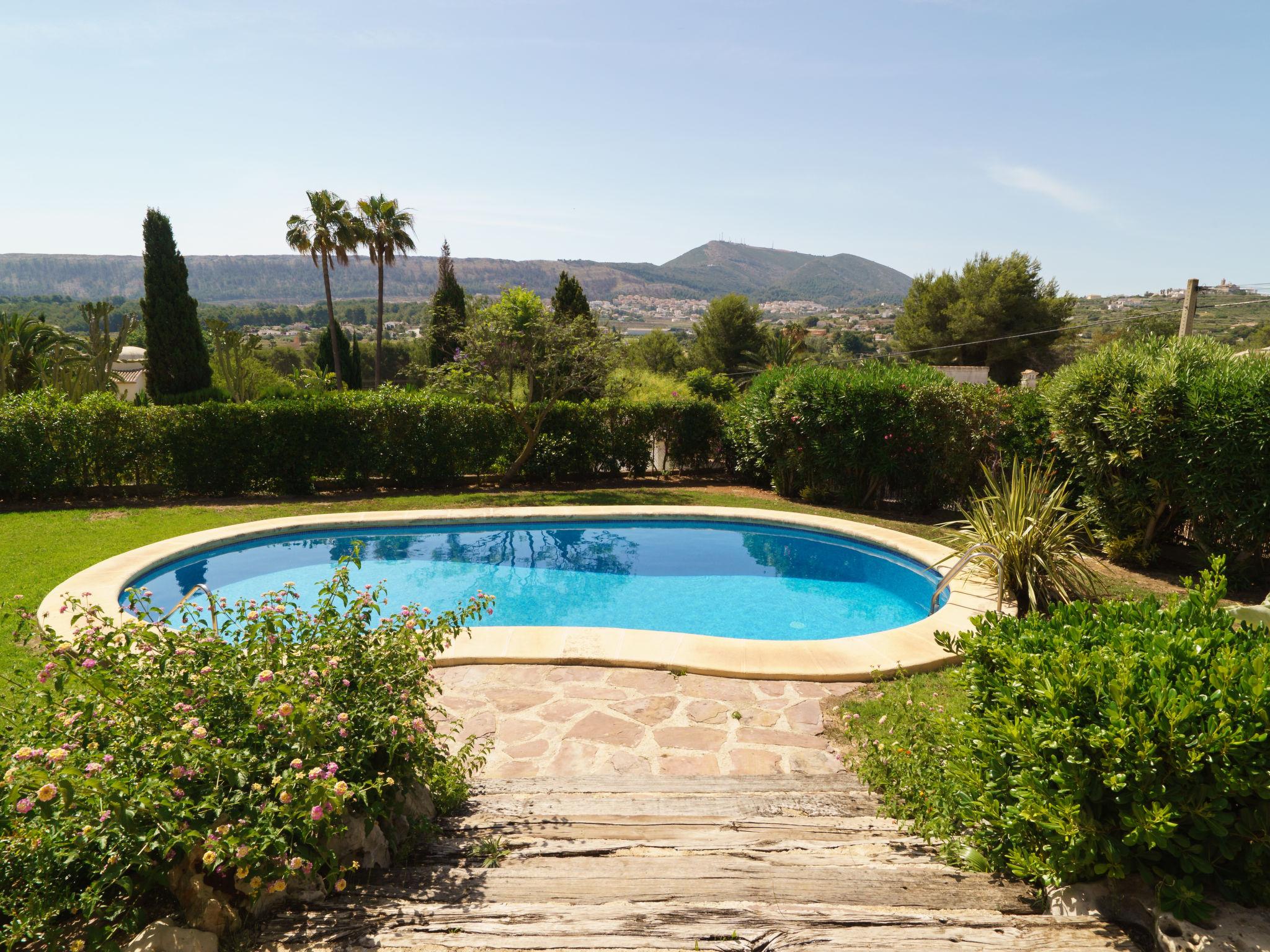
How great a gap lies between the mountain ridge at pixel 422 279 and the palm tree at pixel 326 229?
10853cm

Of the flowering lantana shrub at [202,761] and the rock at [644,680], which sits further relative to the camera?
the rock at [644,680]

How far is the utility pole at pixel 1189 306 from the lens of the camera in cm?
1362

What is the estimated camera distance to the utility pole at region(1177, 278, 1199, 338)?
44.7 ft

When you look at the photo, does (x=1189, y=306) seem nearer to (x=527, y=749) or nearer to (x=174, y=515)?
(x=527, y=749)

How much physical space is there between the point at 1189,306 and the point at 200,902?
1791cm

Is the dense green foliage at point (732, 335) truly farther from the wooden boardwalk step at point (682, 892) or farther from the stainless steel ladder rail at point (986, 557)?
the wooden boardwalk step at point (682, 892)

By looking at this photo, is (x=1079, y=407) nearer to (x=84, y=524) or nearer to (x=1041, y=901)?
(x=1041, y=901)

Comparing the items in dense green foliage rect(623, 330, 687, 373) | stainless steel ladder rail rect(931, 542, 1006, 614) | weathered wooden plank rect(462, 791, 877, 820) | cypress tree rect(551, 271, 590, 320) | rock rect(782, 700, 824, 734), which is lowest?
rock rect(782, 700, 824, 734)

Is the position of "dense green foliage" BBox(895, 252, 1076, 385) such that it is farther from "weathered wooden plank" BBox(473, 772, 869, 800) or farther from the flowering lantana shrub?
the flowering lantana shrub

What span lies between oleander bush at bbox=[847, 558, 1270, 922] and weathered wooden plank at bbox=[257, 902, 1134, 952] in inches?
11.1

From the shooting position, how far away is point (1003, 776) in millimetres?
2527

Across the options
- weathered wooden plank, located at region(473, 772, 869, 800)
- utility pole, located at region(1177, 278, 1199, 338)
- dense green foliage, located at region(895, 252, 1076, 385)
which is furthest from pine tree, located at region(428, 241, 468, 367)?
dense green foliage, located at region(895, 252, 1076, 385)

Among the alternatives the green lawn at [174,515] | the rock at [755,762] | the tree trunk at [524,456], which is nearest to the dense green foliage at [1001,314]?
the green lawn at [174,515]

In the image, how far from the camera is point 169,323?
21.3 meters
